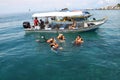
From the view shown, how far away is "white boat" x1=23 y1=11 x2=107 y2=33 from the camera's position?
105 feet

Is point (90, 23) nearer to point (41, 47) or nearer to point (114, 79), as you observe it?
point (41, 47)

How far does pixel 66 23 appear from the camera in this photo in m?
35.0

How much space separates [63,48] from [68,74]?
317 inches

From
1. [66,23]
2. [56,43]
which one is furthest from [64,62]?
[66,23]

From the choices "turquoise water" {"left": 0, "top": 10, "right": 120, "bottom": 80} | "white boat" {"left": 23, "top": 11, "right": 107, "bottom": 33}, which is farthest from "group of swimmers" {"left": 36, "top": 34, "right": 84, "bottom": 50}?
"white boat" {"left": 23, "top": 11, "right": 107, "bottom": 33}

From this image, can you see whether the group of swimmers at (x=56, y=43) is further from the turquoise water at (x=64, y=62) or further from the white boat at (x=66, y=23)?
the white boat at (x=66, y=23)

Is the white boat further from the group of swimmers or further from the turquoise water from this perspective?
the turquoise water

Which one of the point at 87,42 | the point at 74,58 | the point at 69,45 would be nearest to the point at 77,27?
the point at 87,42

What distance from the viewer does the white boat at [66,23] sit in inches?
1261

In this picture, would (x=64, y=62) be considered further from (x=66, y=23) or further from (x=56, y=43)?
(x=66, y=23)

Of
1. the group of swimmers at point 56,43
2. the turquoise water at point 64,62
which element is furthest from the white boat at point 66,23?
the turquoise water at point 64,62

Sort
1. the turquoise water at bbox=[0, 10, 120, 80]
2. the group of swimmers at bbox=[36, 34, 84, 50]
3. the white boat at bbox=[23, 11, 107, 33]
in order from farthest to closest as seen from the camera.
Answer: the white boat at bbox=[23, 11, 107, 33], the group of swimmers at bbox=[36, 34, 84, 50], the turquoise water at bbox=[0, 10, 120, 80]

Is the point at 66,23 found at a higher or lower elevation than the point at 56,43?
higher

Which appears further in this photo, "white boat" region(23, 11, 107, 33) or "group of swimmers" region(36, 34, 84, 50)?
"white boat" region(23, 11, 107, 33)
